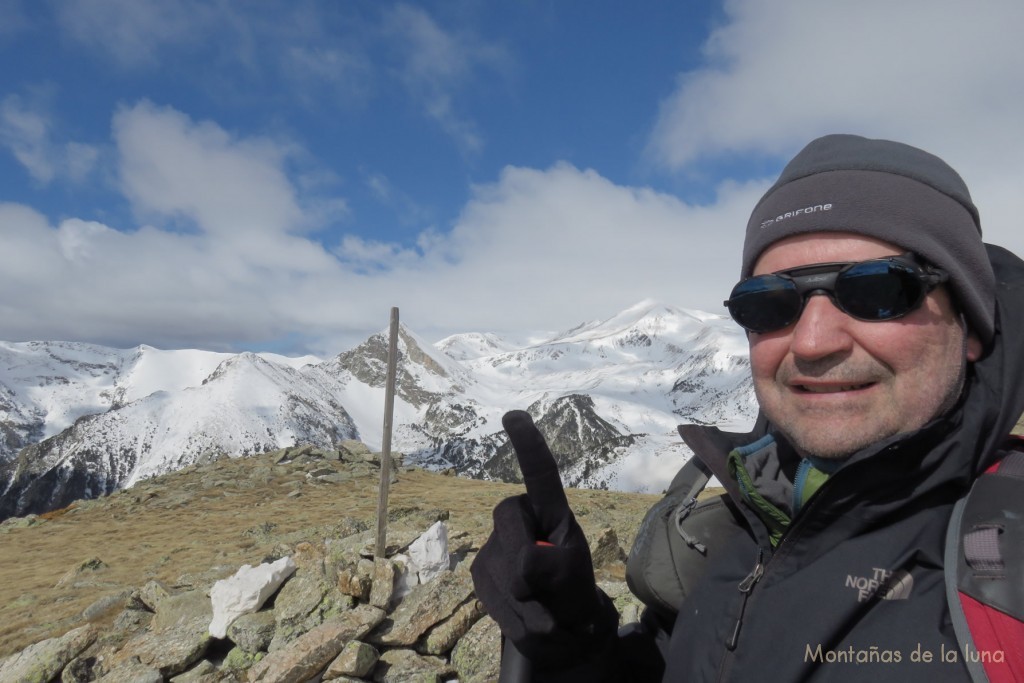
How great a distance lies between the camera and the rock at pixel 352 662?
19.6ft

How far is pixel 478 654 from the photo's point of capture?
626 cm

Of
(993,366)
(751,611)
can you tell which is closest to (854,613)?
(751,611)

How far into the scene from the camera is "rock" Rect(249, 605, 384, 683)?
5953 mm

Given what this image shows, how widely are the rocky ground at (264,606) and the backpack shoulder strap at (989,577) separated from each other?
5728 mm

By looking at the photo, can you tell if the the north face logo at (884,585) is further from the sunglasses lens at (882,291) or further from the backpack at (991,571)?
the sunglasses lens at (882,291)

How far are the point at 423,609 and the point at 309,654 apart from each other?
145 cm

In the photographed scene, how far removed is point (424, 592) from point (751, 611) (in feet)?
21.1

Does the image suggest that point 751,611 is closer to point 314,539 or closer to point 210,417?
point 314,539

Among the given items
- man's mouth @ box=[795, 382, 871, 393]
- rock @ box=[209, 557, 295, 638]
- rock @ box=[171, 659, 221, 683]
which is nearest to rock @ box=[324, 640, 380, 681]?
rock @ box=[171, 659, 221, 683]

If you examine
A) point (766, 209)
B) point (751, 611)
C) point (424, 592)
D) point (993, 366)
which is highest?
point (766, 209)

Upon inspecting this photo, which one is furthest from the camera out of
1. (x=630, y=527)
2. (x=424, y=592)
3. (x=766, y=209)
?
(x=630, y=527)

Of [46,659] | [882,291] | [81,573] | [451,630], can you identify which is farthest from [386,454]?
[81,573]

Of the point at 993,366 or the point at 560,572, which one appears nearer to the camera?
the point at 993,366

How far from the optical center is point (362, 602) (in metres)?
7.55
